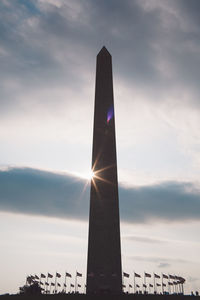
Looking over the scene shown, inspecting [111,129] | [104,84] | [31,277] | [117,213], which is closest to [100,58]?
[104,84]

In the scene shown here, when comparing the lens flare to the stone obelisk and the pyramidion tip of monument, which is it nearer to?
the stone obelisk

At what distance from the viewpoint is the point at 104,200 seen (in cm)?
4084

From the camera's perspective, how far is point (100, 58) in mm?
48469

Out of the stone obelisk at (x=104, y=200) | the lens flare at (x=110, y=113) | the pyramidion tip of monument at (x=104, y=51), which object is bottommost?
the stone obelisk at (x=104, y=200)

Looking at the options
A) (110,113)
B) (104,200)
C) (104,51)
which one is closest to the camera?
(104,200)

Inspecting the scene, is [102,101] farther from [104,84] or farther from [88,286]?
[88,286]

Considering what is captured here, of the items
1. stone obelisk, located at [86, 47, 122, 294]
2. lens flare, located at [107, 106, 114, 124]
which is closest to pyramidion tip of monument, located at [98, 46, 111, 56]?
stone obelisk, located at [86, 47, 122, 294]

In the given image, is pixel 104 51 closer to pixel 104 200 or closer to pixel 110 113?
pixel 110 113

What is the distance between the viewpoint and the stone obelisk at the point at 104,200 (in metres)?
38.0

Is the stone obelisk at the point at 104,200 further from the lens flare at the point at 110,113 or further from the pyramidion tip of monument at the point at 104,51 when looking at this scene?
the pyramidion tip of monument at the point at 104,51

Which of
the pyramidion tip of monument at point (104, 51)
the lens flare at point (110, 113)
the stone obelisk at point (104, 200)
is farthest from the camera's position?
the pyramidion tip of monument at point (104, 51)

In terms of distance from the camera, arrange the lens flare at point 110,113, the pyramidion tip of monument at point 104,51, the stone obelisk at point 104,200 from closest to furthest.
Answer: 1. the stone obelisk at point 104,200
2. the lens flare at point 110,113
3. the pyramidion tip of monument at point 104,51

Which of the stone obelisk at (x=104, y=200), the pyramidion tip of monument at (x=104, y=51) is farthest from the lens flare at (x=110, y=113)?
the pyramidion tip of monument at (x=104, y=51)

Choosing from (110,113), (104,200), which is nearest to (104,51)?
(110,113)
